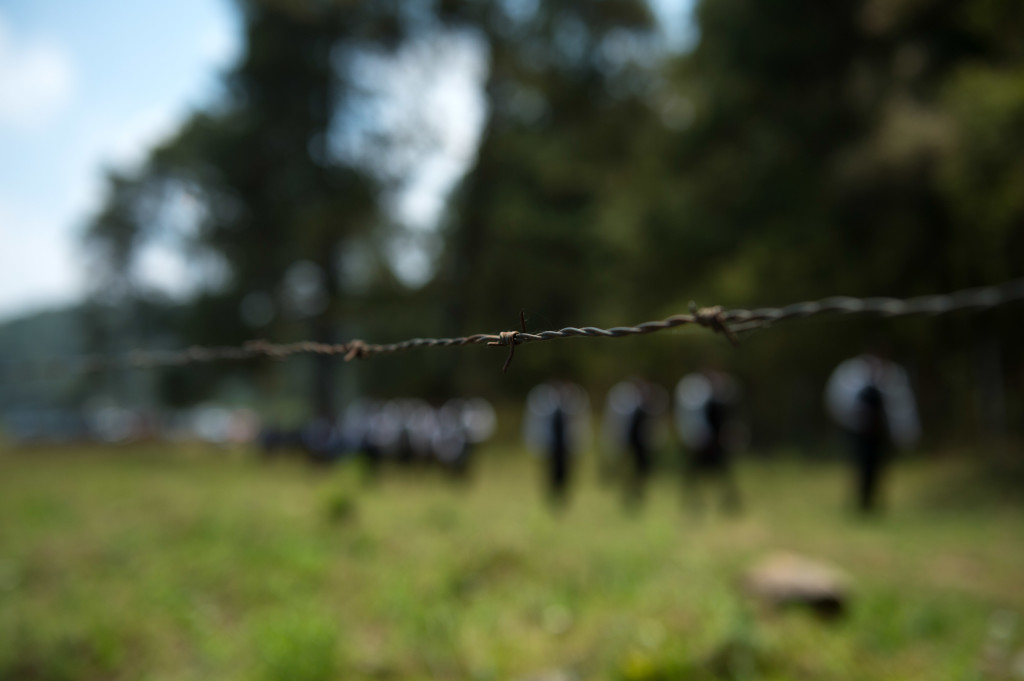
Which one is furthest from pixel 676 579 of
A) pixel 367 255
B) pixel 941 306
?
pixel 367 255

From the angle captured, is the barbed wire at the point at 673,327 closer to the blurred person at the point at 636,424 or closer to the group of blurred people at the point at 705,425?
the group of blurred people at the point at 705,425

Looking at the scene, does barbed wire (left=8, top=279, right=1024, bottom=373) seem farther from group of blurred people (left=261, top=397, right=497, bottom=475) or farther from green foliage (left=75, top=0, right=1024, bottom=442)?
group of blurred people (left=261, top=397, right=497, bottom=475)

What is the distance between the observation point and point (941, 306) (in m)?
2.53

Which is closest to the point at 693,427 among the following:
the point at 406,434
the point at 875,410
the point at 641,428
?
the point at 641,428

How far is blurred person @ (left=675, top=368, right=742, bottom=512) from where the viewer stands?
848cm

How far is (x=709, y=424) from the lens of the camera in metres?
8.52

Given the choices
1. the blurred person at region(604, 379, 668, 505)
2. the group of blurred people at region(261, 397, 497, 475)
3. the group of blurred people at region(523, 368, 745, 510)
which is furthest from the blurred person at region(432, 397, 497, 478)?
the blurred person at region(604, 379, 668, 505)

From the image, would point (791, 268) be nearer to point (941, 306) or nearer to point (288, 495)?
point (288, 495)

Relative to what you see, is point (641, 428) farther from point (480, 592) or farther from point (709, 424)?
point (480, 592)

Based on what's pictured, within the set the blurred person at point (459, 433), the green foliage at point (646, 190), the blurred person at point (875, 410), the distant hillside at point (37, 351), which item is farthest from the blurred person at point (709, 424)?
the distant hillside at point (37, 351)

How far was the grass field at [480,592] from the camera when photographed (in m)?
3.38

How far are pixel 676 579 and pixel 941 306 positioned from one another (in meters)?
2.63

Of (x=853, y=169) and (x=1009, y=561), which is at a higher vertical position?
(x=853, y=169)

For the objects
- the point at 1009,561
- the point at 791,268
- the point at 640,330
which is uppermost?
the point at 791,268
